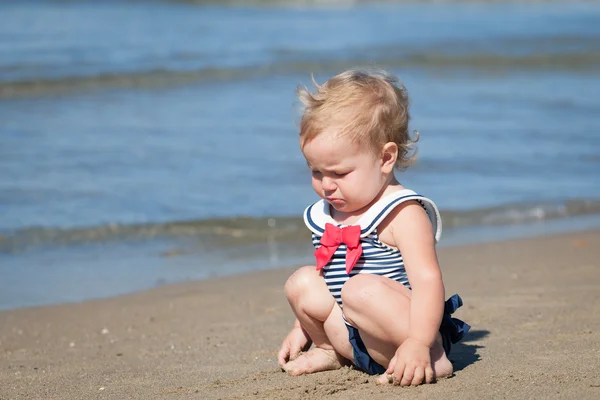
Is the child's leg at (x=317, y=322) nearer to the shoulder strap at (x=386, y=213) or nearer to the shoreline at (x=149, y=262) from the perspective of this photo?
the shoulder strap at (x=386, y=213)

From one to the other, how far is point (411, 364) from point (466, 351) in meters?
0.58

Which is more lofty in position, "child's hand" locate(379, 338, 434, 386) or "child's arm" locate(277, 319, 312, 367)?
"child's hand" locate(379, 338, 434, 386)

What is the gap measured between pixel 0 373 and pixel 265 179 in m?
3.47

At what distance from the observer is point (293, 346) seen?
3.20 m

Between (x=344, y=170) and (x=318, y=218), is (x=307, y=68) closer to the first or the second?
(x=318, y=218)

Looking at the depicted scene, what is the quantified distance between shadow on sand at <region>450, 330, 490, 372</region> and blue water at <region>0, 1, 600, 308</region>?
1.11 metres

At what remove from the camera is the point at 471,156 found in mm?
7391

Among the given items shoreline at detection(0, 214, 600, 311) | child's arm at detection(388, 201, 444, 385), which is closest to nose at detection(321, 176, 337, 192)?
child's arm at detection(388, 201, 444, 385)

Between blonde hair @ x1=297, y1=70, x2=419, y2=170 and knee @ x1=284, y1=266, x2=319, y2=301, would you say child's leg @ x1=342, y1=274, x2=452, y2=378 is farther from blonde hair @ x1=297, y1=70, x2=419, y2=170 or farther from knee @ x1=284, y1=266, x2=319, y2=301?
blonde hair @ x1=297, y1=70, x2=419, y2=170

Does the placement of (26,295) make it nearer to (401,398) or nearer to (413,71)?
(401,398)

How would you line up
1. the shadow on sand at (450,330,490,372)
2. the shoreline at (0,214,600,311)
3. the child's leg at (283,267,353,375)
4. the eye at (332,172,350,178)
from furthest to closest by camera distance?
the shoreline at (0,214,600,311), the shadow on sand at (450,330,490,372), the child's leg at (283,267,353,375), the eye at (332,172,350,178)

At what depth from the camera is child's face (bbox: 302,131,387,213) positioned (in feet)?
9.36

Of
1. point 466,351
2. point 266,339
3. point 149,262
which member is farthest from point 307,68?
point 466,351

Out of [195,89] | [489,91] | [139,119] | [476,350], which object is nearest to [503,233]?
[476,350]
